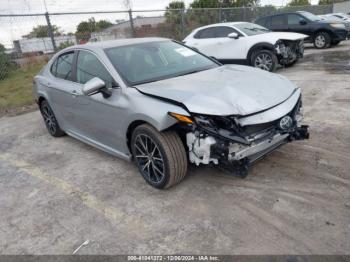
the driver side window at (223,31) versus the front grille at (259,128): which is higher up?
the driver side window at (223,31)

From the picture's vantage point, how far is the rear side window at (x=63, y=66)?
15.7 feet

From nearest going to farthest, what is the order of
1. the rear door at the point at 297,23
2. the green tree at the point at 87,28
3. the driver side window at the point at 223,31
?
the driver side window at the point at 223,31, the green tree at the point at 87,28, the rear door at the point at 297,23

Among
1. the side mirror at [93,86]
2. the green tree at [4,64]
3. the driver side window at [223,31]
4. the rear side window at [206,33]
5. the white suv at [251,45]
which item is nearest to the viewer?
the side mirror at [93,86]

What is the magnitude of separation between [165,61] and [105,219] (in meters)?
2.17

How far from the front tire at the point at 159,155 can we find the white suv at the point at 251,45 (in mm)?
5705

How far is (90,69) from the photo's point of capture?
426cm

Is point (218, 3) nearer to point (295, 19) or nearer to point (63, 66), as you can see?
point (295, 19)

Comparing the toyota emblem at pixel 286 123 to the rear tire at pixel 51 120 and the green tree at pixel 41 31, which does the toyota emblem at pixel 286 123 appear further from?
the green tree at pixel 41 31

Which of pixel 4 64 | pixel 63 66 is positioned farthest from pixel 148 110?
pixel 4 64

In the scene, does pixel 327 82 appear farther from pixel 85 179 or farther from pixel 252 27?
pixel 85 179

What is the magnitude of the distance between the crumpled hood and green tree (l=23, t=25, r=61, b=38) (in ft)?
30.1

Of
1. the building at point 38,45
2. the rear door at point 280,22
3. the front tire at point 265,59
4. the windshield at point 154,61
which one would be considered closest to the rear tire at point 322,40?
the rear door at point 280,22

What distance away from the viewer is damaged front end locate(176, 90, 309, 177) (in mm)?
3047

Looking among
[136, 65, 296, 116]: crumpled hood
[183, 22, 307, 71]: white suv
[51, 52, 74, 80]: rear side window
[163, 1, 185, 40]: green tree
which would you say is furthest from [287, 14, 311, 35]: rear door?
[51, 52, 74, 80]: rear side window
